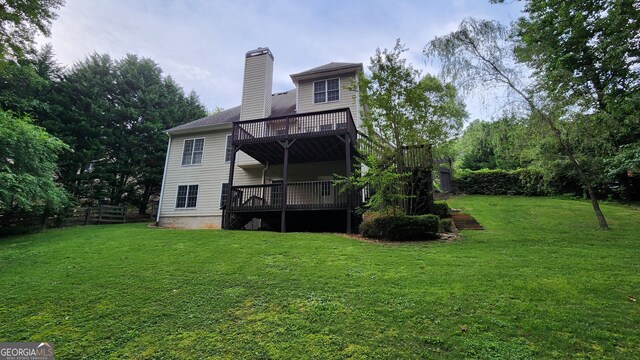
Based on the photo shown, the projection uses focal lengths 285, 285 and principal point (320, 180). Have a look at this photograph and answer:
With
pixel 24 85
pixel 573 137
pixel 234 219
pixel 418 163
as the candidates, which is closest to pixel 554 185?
pixel 573 137

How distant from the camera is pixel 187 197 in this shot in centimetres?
1575

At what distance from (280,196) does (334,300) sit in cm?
817

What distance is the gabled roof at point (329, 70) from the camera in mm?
13938

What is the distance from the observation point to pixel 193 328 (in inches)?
Result: 144

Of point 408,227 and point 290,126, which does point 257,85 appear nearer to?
point 290,126

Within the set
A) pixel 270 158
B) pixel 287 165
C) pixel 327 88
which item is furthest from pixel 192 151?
pixel 327 88

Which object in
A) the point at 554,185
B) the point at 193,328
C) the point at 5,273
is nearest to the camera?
the point at 193,328

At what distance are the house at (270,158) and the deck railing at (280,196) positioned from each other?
42 millimetres

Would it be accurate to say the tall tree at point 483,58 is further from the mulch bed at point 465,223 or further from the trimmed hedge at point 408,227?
the trimmed hedge at point 408,227

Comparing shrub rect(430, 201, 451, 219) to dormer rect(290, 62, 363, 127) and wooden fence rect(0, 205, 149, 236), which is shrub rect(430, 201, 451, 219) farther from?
wooden fence rect(0, 205, 149, 236)

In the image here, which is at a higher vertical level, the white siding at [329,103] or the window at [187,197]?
the white siding at [329,103]

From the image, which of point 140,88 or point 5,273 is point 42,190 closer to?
point 5,273

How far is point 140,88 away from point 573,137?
27.8 m

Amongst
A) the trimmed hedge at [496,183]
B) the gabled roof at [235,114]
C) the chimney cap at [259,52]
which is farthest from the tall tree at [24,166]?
the trimmed hedge at [496,183]
